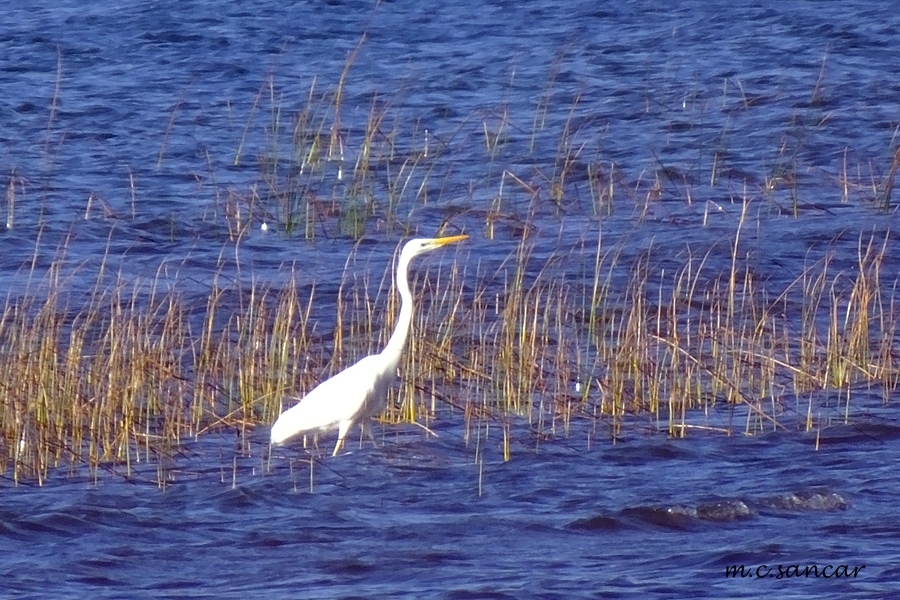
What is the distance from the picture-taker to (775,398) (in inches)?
264

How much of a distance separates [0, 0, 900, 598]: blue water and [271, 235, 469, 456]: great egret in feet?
0.44

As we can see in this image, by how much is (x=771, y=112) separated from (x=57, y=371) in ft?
29.0

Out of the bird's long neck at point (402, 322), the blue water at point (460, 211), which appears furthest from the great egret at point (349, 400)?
the blue water at point (460, 211)

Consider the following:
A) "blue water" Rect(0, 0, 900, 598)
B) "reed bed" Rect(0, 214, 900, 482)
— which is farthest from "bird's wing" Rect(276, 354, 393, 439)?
"reed bed" Rect(0, 214, 900, 482)

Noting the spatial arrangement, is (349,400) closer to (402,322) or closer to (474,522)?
(402,322)

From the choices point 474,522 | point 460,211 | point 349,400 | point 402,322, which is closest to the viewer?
point 474,522

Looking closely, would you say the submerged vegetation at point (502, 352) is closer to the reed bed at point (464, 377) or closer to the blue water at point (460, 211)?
the reed bed at point (464, 377)

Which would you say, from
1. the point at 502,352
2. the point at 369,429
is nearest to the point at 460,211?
the point at 502,352

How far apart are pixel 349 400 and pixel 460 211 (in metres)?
4.82

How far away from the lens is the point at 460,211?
11.1m

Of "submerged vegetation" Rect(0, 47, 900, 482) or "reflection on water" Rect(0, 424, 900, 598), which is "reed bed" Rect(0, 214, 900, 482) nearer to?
"submerged vegetation" Rect(0, 47, 900, 482)

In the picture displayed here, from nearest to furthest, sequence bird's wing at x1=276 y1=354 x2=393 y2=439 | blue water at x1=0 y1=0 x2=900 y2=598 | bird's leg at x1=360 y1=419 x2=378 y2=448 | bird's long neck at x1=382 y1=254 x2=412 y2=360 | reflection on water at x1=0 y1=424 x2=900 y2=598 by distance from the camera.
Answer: reflection on water at x1=0 y1=424 x2=900 y2=598 < blue water at x1=0 y1=0 x2=900 y2=598 < bird's wing at x1=276 y1=354 x2=393 y2=439 < bird's leg at x1=360 y1=419 x2=378 y2=448 < bird's long neck at x1=382 y1=254 x2=412 y2=360

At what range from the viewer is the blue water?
195 inches

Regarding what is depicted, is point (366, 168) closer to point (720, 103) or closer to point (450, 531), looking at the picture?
point (720, 103)
